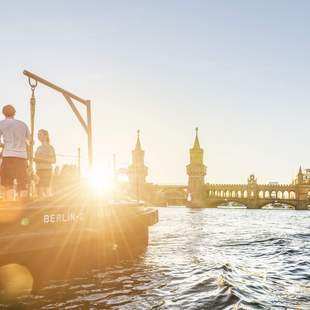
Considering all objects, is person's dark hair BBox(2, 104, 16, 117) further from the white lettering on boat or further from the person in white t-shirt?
the white lettering on boat

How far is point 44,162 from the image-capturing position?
33.7 feet

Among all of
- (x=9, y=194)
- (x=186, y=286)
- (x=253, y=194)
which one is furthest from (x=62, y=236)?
(x=253, y=194)

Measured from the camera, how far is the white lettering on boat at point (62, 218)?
8346 millimetres

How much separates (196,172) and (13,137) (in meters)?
146

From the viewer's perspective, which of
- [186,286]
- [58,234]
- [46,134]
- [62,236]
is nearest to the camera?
[186,286]

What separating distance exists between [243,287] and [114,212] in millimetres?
4650

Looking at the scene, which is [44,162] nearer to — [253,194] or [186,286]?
[186,286]

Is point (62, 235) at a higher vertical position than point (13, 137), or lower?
lower

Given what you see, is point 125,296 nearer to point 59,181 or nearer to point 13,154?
point 13,154

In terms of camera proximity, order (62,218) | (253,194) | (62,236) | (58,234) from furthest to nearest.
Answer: (253,194)
(62,218)
(62,236)
(58,234)

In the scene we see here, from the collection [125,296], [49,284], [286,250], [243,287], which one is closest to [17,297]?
[49,284]

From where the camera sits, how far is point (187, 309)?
238 inches

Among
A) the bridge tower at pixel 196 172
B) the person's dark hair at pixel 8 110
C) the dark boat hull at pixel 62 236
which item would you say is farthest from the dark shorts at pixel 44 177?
the bridge tower at pixel 196 172

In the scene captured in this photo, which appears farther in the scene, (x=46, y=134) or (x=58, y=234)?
(x=46, y=134)
